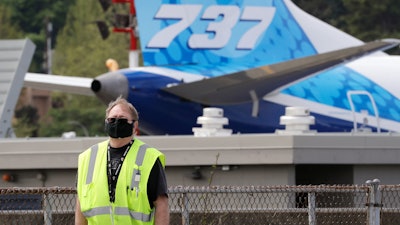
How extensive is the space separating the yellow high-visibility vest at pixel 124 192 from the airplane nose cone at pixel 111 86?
14377 millimetres

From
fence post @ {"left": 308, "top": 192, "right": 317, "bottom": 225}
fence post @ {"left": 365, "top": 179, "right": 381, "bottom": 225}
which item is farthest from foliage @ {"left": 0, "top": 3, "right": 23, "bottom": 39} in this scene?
fence post @ {"left": 365, "top": 179, "right": 381, "bottom": 225}

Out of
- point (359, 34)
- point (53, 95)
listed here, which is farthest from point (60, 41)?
point (359, 34)

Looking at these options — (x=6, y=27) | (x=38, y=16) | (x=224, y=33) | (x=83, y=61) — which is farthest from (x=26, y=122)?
(x=224, y=33)

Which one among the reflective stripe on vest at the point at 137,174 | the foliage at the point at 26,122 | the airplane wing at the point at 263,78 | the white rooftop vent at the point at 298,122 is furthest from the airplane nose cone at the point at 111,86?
the foliage at the point at 26,122

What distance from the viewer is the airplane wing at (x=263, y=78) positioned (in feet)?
77.5

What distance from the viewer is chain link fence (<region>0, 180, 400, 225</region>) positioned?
12055mm

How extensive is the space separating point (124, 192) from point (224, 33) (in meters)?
17.1

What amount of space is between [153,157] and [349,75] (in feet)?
60.4

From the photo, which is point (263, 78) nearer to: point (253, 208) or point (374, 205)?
point (253, 208)

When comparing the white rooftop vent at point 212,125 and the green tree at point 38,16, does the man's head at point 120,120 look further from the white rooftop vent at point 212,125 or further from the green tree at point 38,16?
the green tree at point 38,16

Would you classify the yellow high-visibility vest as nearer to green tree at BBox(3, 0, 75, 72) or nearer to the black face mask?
the black face mask

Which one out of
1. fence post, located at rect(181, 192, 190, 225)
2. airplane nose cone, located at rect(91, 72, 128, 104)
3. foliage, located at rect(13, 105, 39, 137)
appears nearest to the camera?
fence post, located at rect(181, 192, 190, 225)

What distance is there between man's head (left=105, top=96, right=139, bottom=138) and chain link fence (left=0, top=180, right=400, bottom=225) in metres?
2.03

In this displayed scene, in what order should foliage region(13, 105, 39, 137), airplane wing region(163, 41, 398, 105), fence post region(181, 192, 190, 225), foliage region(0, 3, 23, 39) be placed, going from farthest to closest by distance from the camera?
foliage region(0, 3, 23, 39)
foliage region(13, 105, 39, 137)
airplane wing region(163, 41, 398, 105)
fence post region(181, 192, 190, 225)
